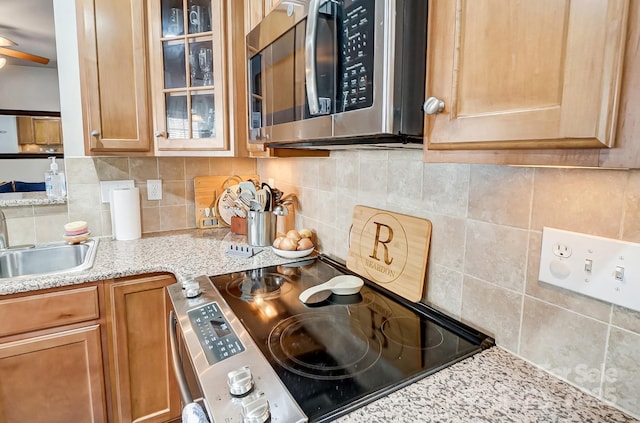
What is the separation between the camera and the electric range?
68 cm

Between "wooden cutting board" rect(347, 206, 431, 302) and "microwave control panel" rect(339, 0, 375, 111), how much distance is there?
19.0 inches

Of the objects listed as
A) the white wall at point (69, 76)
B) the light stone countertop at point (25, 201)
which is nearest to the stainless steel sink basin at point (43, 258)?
the light stone countertop at point (25, 201)

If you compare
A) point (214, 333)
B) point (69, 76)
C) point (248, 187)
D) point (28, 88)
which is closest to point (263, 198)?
point (248, 187)

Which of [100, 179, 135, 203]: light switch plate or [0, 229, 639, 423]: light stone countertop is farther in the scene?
[100, 179, 135, 203]: light switch plate

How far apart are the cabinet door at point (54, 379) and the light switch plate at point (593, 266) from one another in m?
1.55

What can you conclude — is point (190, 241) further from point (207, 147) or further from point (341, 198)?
point (341, 198)

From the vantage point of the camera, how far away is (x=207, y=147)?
5.38 ft

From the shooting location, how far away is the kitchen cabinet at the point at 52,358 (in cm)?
128

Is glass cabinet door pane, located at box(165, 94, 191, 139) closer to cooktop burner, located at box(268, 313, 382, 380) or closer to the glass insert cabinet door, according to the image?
the glass insert cabinet door

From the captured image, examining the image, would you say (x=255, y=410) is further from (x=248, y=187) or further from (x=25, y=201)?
(x=25, y=201)

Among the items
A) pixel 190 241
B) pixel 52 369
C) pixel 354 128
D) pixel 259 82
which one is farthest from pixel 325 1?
pixel 52 369

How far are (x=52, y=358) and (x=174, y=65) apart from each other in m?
1.28

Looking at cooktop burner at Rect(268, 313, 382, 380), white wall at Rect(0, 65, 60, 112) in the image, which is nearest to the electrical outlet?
cooktop burner at Rect(268, 313, 382, 380)

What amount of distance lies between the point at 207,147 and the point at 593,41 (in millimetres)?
1473
